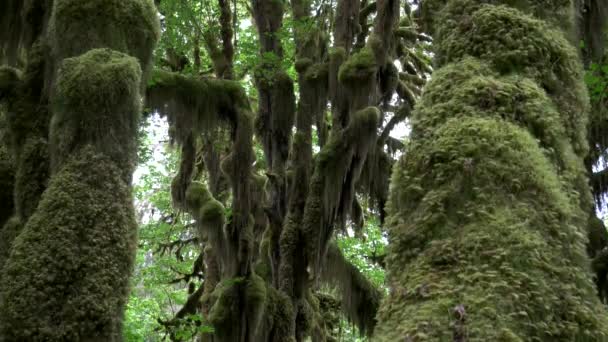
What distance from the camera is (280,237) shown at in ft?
38.3

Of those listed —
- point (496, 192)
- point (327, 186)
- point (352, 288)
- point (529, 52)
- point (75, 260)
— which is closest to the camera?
point (496, 192)

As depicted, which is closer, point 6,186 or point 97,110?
point 97,110

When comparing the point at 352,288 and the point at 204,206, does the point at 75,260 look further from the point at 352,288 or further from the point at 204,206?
the point at 352,288

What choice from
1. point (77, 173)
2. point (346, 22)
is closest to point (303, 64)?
point (346, 22)

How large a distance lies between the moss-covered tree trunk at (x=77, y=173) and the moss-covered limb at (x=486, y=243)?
4.15 m

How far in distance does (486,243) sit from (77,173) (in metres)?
5.12

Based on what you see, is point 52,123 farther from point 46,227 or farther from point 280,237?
point 280,237

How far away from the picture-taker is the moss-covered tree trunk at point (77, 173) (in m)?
5.95

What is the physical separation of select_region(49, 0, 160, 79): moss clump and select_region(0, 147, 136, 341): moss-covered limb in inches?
56.0

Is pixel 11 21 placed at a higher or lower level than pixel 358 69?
lower

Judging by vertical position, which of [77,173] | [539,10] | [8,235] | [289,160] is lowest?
[8,235]

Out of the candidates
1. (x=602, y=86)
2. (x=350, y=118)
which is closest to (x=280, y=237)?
(x=350, y=118)

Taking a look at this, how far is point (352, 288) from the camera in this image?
43.8ft

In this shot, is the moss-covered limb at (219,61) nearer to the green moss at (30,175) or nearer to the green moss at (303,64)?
the green moss at (303,64)
